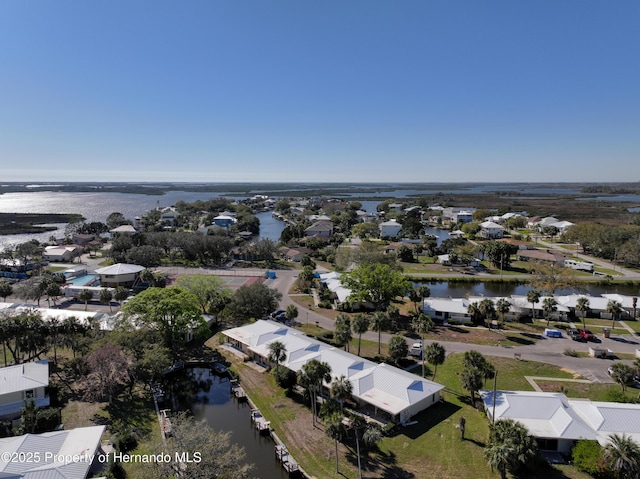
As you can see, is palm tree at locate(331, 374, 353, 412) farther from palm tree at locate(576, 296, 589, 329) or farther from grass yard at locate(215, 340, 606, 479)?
palm tree at locate(576, 296, 589, 329)

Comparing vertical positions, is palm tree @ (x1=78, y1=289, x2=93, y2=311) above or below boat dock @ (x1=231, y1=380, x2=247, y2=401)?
above

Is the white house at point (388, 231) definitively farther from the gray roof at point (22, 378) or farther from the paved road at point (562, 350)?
the gray roof at point (22, 378)

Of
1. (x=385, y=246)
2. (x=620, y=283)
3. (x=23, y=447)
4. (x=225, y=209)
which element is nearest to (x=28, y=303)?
(x=23, y=447)

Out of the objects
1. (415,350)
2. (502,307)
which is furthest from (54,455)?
(502,307)

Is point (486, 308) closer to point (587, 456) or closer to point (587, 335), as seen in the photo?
point (587, 335)

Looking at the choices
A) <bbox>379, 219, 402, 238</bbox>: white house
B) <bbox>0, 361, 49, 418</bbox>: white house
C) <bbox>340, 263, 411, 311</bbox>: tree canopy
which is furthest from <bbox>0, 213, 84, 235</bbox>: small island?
<bbox>340, 263, 411, 311</bbox>: tree canopy
